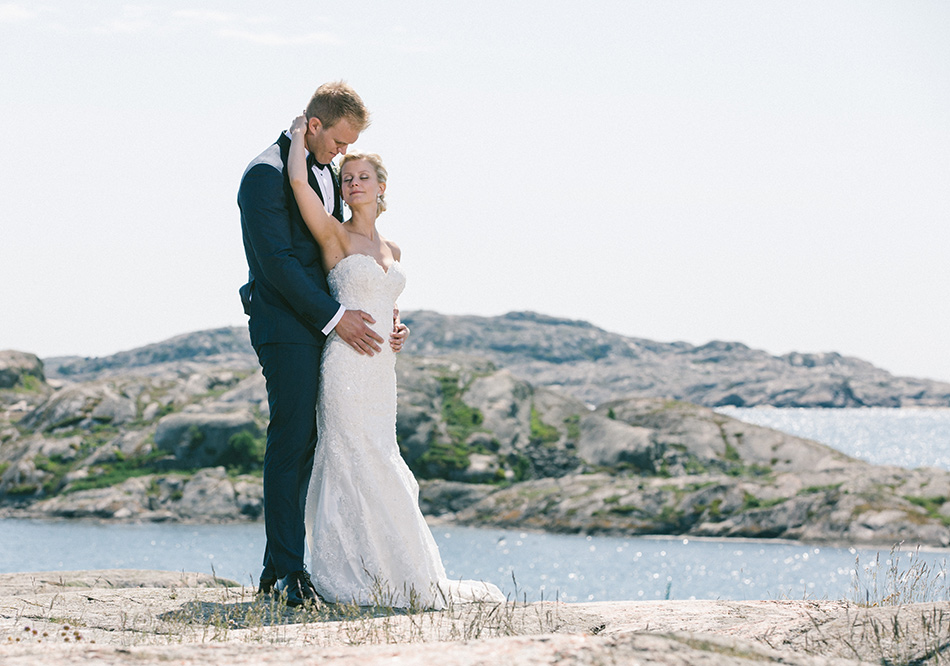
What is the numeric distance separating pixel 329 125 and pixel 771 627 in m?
4.91

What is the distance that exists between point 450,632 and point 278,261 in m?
3.19

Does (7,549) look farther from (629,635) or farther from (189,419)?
(629,635)

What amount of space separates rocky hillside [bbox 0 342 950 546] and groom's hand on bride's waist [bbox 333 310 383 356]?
188 ft

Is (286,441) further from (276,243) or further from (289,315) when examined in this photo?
(276,243)

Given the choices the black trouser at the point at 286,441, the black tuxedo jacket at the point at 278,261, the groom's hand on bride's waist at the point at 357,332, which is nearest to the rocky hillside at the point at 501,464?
the groom's hand on bride's waist at the point at 357,332

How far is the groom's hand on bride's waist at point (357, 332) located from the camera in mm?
7902

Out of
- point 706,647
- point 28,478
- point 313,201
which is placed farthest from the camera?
point 28,478

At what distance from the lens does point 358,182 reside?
27.1 feet

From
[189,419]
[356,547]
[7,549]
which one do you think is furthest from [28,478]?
[356,547]

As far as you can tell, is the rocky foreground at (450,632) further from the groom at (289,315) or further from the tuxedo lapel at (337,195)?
the tuxedo lapel at (337,195)

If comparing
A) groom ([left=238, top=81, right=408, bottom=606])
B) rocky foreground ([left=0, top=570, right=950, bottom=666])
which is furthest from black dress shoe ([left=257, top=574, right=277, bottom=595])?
rocky foreground ([left=0, top=570, right=950, bottom=666])

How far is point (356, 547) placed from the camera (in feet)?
26.0

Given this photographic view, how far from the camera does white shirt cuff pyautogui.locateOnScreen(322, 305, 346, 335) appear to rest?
25.6 ft

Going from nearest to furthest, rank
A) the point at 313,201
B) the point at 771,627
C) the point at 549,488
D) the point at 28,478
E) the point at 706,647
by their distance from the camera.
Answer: the point at 706,647, the point at 771,627, the point at 313,201, the point at 549,488, the point at 28,478
